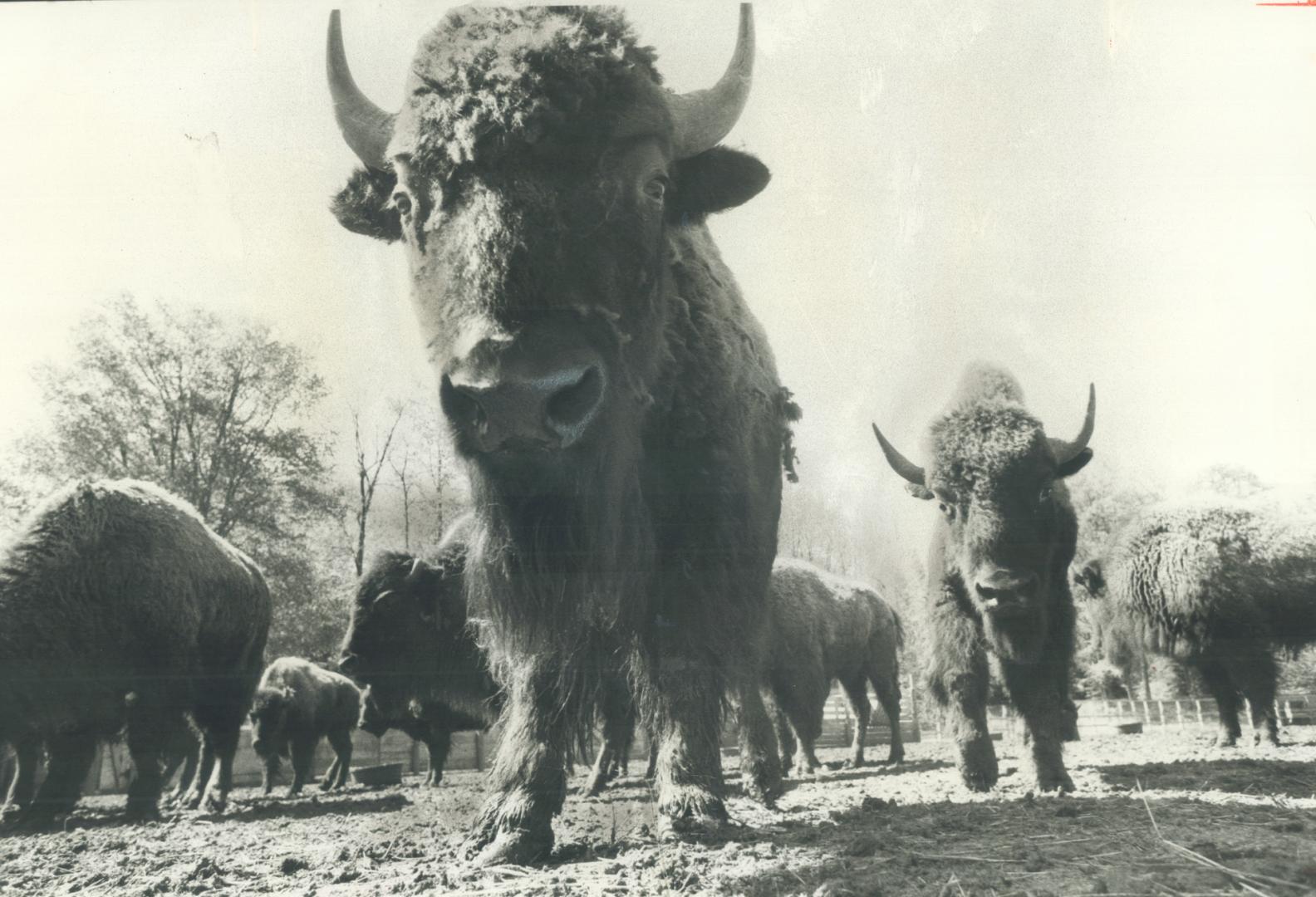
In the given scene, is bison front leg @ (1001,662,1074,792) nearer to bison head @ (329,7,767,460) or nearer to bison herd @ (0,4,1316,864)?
bison herd @ (0,4,1316,864)

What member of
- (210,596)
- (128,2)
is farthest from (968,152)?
(210,596)

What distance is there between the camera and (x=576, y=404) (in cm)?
194

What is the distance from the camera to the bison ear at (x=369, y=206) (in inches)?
103

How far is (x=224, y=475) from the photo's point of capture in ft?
12.1

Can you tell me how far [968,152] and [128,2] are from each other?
10.2 ft

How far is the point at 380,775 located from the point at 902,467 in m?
3.31

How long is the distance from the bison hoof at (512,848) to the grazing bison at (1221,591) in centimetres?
245

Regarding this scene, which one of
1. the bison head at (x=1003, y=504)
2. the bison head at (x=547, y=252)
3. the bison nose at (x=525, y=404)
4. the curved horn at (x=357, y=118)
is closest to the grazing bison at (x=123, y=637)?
the bison head at (x=547, y=252)

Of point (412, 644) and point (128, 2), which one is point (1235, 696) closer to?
point (412, 644)

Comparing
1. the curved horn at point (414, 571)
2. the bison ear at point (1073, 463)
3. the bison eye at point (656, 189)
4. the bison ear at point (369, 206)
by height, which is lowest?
the curved horn at point (414, 571)

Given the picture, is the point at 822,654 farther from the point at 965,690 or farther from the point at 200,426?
the point at 200,426

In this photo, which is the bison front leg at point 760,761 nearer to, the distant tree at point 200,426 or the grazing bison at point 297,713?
the distant tree at point 200,426

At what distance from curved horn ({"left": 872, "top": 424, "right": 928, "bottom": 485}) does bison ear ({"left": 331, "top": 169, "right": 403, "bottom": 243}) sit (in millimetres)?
1826

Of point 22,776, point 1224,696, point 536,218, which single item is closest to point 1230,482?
point 1224,696
